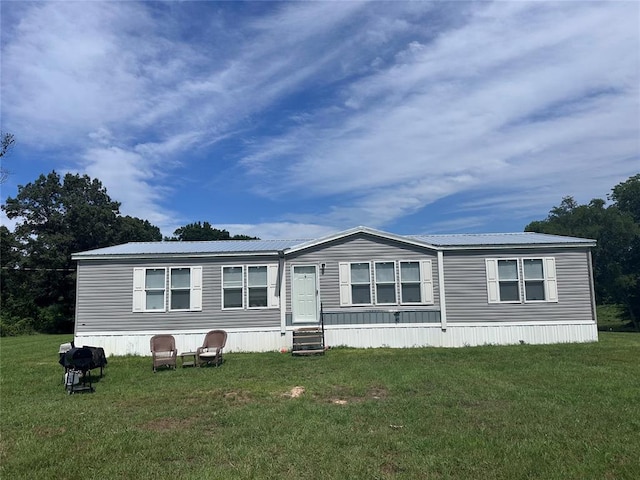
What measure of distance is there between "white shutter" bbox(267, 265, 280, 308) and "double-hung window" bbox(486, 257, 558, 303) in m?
6.50

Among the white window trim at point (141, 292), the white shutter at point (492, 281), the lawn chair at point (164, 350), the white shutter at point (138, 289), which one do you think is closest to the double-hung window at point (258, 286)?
the white window trim at point (141, 292)

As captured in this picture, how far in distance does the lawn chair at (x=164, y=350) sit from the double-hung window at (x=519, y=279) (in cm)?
929

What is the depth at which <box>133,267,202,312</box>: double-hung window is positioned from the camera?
14016mm

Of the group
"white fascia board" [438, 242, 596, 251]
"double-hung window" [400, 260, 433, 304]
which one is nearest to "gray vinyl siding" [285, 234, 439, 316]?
"double-hung window" [400, 260, 433, 304]

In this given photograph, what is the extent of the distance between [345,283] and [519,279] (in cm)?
Answer: 534

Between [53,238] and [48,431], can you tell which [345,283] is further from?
[53,238]

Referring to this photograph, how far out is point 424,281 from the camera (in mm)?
14039

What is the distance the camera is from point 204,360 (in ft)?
36.9

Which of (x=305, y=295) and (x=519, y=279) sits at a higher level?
(x=519, y=279)

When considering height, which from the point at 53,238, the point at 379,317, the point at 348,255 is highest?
the point at 53,238

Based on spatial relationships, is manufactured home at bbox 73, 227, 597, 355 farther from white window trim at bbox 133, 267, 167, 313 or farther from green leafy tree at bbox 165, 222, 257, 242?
green leafy tree at bbox 165, 222, 257, 242

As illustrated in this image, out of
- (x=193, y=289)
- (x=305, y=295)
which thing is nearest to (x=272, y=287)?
(x=305, y=295)

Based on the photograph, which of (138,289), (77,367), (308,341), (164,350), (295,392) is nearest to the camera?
(295,392)

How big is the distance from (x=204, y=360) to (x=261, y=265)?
3.84m
